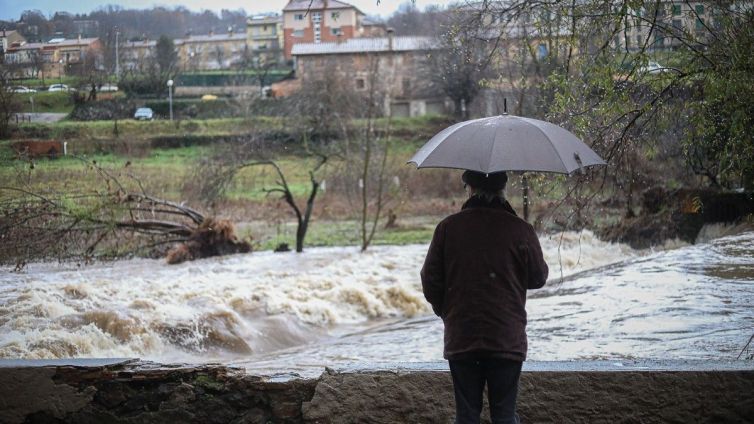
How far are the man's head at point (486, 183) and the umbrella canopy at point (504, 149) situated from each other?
88mm

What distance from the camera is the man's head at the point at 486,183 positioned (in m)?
4.99

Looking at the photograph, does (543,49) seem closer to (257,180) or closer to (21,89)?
(21,89)

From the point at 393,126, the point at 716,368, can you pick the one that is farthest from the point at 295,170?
the point at 716,368

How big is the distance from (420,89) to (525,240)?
1091 inches

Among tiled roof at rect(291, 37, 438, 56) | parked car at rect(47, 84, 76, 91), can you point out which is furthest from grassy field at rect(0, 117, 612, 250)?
tiled roof at rect(291, 37, 438, 56)

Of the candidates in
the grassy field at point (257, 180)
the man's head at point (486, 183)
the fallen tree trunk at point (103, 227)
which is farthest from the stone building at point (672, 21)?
the fallen tree trunk at point (103, 227)

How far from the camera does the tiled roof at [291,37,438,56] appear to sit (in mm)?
28062

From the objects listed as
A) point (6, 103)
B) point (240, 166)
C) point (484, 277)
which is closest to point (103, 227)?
point (240, 166)

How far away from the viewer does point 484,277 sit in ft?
15.7

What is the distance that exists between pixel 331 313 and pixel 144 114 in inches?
235

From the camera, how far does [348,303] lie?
1931 centimetres

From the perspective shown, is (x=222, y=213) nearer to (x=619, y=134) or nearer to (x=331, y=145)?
(x=331, y=145)

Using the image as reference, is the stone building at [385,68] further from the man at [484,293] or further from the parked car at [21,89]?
the man at [484,293]

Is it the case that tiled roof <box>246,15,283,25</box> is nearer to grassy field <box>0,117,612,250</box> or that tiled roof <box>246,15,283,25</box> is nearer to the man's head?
grassy field <box>0,117,612,250</box>
